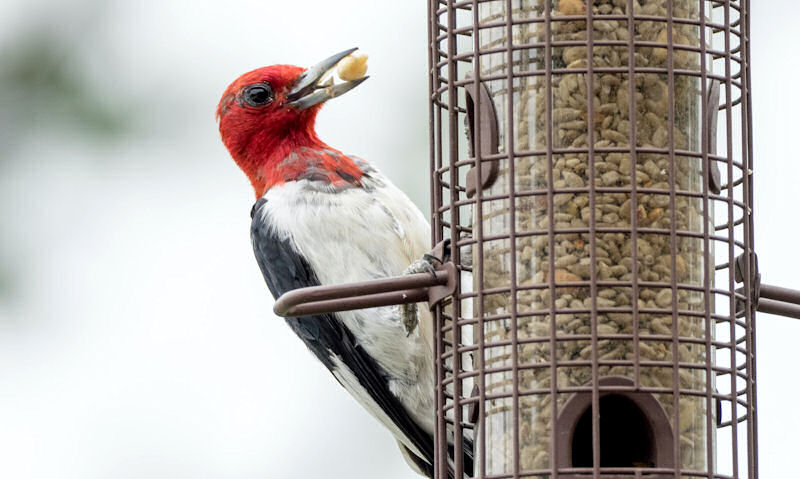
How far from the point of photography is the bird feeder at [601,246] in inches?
211

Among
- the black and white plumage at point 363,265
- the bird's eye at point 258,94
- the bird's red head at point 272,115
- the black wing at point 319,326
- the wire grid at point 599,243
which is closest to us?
the wire grid at point 599,243

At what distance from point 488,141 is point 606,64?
492 mm

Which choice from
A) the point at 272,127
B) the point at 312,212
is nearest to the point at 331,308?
the point at 312,212

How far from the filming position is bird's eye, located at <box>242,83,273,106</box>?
8.41m

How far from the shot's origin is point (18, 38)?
35.3 feet

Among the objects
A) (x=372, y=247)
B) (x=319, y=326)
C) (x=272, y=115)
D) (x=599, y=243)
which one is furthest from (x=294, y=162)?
(x=599, y=243)

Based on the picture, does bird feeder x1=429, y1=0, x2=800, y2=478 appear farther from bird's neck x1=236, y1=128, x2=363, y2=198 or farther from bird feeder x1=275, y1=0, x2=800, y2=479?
bird's neck x1=236, y1=128, x2=363, y2=198

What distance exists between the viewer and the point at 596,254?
543 cm

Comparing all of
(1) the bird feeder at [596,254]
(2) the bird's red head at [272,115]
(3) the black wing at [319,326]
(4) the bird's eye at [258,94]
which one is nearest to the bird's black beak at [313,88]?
(2) the bird's red head at [272,115]

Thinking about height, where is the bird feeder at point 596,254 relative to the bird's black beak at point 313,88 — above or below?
below

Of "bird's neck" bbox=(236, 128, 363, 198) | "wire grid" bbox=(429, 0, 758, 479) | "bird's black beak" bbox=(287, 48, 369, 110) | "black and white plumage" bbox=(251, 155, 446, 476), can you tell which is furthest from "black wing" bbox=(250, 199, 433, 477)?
"wire grid" bbox=(429, 0, 758, 479)

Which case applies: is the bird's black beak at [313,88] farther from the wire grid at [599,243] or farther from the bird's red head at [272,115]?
the wire grid at [599,243]

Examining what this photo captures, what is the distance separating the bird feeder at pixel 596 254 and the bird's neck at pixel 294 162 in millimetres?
2125

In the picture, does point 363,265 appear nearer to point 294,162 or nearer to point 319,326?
point 319,326
